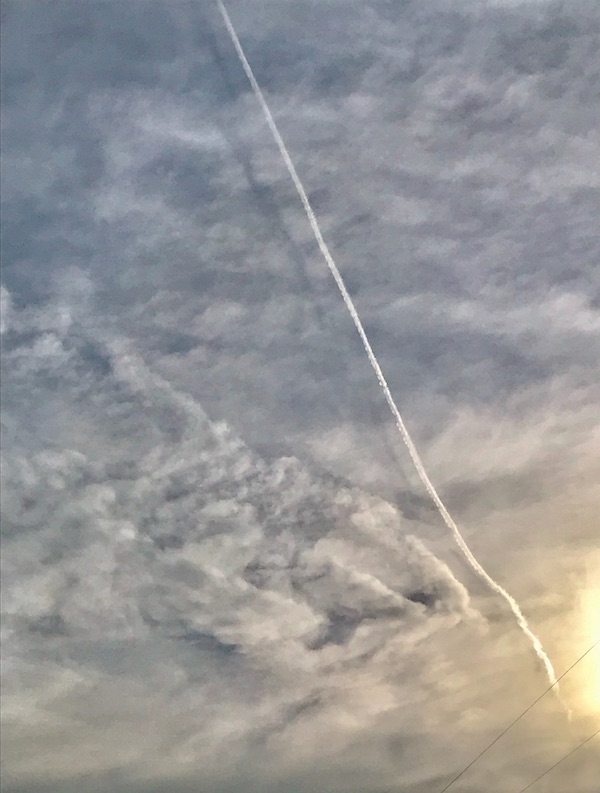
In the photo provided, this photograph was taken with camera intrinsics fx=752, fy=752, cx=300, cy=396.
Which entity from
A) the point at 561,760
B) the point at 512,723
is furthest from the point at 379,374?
the point at 561,760

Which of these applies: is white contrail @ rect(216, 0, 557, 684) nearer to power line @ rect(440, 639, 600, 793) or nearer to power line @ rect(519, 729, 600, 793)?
power line @ rect(440, 639, 600, 793)

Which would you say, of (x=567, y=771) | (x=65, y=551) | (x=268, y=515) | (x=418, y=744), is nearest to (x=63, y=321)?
(x=65, y=551)

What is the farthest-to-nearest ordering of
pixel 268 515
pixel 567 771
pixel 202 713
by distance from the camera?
1. pixel 567 771
2. pixel 202 713
3. pixel 268 515

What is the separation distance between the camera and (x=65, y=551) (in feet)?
18.6

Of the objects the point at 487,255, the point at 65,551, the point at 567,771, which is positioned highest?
the point at 487,255

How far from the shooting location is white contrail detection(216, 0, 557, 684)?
498cm

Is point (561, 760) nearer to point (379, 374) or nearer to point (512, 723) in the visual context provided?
point (512, 723)

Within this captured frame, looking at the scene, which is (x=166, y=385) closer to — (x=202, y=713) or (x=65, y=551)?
(x=65, y=551)

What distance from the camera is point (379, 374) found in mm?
5734

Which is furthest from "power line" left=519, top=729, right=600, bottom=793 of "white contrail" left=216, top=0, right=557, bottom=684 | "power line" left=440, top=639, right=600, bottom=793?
"white contrail" left=216, top=0, right=557, bottom=684

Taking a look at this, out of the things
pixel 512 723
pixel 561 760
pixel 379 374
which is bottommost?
pixel 561 760

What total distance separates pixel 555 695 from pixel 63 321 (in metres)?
5.83

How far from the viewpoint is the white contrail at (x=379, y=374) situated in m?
4.98

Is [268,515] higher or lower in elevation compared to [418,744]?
higher
